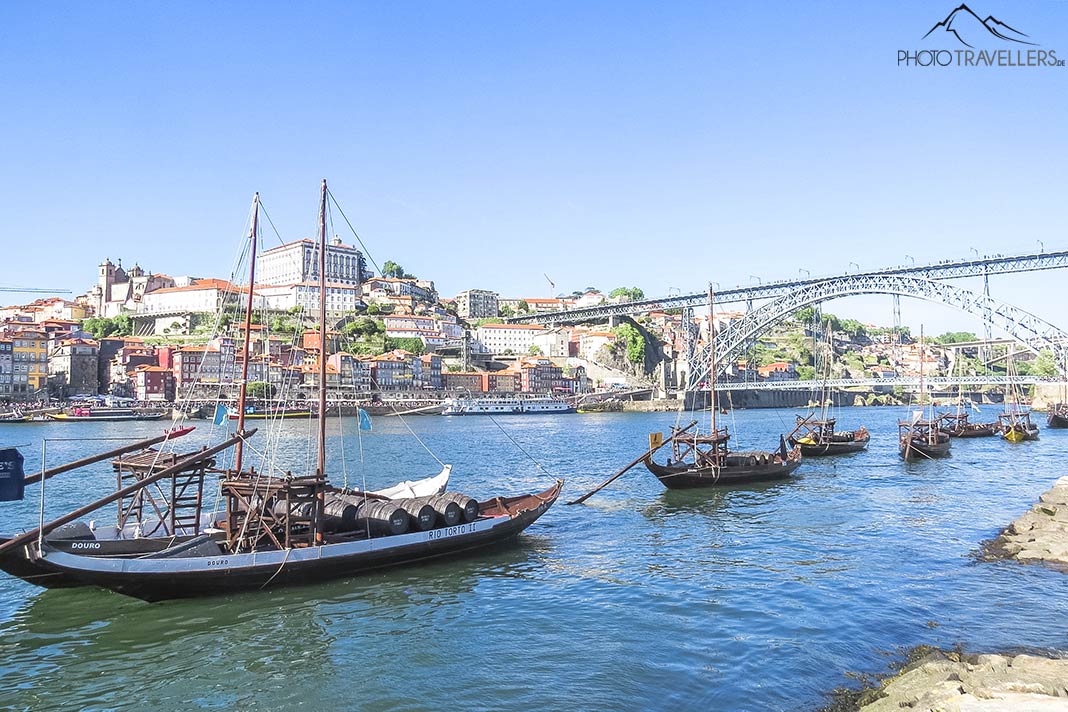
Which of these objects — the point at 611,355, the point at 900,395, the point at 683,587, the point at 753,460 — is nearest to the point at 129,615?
the point at 683,587

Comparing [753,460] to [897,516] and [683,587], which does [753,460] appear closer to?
[897,516]

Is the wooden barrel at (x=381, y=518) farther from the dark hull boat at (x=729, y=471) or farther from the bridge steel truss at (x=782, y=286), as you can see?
the bridge steel truss at (x=782, y=286)

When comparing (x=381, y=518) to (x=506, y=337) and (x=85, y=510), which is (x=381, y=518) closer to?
(x=85, y=510)

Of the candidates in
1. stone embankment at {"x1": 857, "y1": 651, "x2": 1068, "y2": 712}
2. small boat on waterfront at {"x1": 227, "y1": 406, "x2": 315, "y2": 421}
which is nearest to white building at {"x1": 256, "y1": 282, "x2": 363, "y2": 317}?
small boat on waterfront at {"x1": 227, "y1": 406, "x2": 315, "y2": 421}

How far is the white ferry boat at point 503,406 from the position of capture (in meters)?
105

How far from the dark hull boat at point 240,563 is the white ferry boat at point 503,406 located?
286ft

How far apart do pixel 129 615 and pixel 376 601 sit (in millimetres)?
4059

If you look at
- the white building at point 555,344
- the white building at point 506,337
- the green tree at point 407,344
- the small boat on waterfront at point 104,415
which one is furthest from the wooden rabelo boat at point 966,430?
the white building at point 506,337

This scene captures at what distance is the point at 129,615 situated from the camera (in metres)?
13.3

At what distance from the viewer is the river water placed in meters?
10.2

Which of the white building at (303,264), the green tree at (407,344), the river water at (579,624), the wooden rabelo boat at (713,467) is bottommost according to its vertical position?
the river water at (579,624)

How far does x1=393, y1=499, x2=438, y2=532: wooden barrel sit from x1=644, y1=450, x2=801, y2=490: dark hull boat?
39.4ft

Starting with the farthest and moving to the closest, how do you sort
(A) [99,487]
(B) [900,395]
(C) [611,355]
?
1. (B) [900,395]
2. (C) [611,355]
3. (A) [99,487]

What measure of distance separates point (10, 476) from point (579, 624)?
901 centimetres
